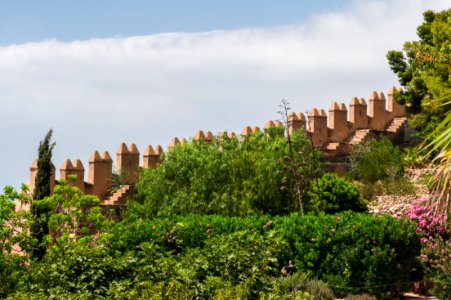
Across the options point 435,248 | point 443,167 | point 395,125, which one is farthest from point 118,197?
point 443,167

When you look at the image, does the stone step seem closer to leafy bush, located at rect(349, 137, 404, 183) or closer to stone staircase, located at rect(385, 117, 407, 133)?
leafy bush, located at rect(349, 137, 404, 183)

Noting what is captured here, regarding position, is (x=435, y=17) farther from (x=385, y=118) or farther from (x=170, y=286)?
(x=170, y=286)

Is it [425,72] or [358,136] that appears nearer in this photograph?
[425,72]

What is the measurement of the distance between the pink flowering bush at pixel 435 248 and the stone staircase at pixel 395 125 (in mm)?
14744

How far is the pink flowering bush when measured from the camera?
16.3 metres

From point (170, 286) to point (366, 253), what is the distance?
7101 mm

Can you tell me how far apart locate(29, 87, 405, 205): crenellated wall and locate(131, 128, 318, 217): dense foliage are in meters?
0.86

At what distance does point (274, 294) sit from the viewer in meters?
12.1

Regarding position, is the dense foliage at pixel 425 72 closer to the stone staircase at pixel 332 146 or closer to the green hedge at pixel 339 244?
the stone staircase at pixel 332 146

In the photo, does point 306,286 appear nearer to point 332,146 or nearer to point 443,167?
point 443,167

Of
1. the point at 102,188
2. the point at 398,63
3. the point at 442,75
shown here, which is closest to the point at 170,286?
the point at 102,188

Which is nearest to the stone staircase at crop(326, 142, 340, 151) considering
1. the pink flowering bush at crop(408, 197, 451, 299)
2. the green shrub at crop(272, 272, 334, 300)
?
the pink flowering bush at crop(408, 197, 451, 299)

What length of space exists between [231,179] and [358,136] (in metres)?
11.3

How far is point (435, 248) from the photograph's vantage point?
17297 millimetres
